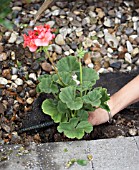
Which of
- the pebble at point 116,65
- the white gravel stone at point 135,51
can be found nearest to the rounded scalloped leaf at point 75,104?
the pebble at point 116,65

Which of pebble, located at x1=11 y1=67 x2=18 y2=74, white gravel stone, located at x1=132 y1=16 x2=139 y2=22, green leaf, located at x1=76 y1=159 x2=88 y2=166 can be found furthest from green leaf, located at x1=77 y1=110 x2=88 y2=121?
white gravel stone, located at x1=132 y1=16 x2=139 y2=22

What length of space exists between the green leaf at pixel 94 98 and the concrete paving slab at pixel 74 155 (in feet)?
0.64

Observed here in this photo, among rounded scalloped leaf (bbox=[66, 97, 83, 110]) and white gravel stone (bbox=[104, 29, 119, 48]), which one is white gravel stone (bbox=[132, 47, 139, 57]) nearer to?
white gravel stone (bbox=[104, 29, 119, 48])

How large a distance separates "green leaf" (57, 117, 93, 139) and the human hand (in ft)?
0.58

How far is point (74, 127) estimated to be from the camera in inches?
82.0

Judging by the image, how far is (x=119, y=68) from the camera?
9.04 feet

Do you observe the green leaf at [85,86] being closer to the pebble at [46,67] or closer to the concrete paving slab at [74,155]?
the concrete paving slab at [74,155]

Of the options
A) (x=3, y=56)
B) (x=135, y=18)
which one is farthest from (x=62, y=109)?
(x=135, y=18)

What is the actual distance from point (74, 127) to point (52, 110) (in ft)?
0.43

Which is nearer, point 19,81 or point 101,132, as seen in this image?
point 101,132

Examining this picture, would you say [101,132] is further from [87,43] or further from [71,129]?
[87,43]

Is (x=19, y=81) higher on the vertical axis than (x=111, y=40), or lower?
higher

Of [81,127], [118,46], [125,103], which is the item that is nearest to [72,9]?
[118,46]

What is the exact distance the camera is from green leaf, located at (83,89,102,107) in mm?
2021
